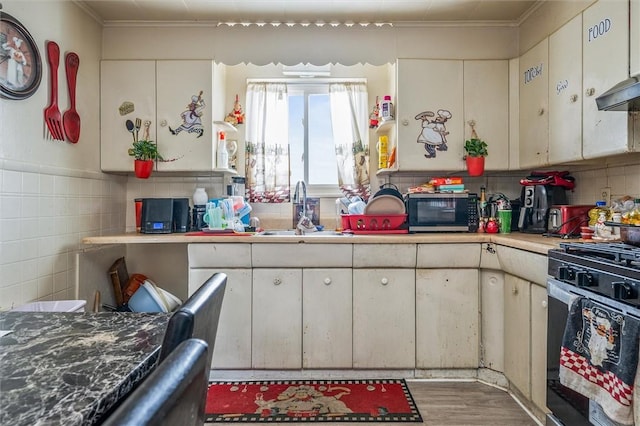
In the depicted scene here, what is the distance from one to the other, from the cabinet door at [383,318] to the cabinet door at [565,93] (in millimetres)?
1142

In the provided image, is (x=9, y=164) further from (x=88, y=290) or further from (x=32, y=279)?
(x=88, y=290)

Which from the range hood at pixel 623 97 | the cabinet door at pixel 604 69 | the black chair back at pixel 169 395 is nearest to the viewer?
the black chair back at pixel 169 395

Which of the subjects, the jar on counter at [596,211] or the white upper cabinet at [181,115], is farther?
the white upper cabinet at [181,115]

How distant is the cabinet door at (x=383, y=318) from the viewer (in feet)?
7.70

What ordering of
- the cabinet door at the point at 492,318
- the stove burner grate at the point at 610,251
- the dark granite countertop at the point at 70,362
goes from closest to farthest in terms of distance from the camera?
the dark granite countertop at the point at 70,362
the stove burner grate at the point at 610,251
the cabinet door at the point at 492,318

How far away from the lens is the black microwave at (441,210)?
8.47ft

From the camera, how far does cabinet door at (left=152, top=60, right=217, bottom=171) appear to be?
271 cm

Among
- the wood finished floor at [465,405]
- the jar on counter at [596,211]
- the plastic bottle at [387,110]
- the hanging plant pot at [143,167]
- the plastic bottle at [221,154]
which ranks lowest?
the wood finished floor at [465,405]

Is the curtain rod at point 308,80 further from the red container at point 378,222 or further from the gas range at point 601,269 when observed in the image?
the gas range at point 601,269

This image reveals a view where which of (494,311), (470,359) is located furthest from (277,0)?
(470,359)

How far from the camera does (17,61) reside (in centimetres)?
194

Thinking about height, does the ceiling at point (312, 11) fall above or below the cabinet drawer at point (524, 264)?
above

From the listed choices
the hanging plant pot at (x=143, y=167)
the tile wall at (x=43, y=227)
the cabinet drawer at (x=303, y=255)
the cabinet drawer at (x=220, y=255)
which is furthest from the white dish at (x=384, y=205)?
the tile wall at (x=43, y=227)

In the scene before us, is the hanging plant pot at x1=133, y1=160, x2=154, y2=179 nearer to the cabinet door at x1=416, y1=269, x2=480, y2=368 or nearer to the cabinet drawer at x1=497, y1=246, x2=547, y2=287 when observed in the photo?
the cabinet door at x1=416, y1=269, x2=480, y2=368
